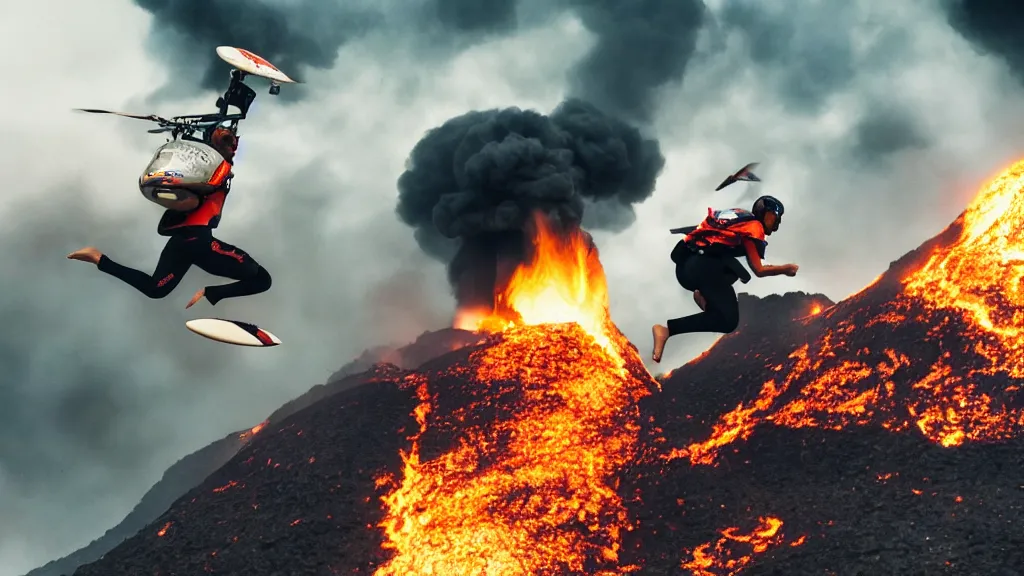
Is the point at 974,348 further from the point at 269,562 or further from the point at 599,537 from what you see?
the point at 269,562

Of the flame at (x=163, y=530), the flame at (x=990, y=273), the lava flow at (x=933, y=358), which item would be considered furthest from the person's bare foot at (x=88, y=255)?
the flame at (x=990, y=273)

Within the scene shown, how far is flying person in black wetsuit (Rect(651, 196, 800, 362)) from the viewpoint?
31.5ft

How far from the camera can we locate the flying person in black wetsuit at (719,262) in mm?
9594

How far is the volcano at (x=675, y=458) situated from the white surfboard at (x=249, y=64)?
24.8 metres

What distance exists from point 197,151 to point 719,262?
230 inches

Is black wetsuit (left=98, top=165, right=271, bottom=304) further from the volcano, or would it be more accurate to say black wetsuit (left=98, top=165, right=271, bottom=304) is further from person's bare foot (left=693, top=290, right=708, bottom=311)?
the volcano

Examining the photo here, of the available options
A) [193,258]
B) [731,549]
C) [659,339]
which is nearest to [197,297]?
[193,258]

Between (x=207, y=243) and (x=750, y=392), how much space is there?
3596 centimetres

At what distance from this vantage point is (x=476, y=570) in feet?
105

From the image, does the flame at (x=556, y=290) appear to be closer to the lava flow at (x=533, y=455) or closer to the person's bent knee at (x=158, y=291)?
the lava flow at (x=533, y=455)

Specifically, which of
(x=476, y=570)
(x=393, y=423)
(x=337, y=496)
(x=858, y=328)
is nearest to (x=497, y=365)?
(x=393, y=423)

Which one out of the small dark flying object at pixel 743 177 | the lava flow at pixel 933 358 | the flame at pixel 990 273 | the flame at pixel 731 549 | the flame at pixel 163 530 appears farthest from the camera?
the flame at pixel 990 273

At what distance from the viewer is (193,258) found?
1020 centimetres

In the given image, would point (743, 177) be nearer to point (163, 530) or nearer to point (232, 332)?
point (232, 332)
